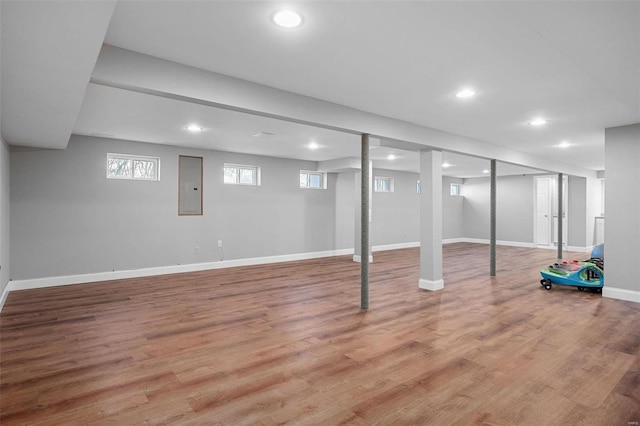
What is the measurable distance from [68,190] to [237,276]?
3.25 m

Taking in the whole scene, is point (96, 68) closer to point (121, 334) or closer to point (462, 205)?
point (121, 334)

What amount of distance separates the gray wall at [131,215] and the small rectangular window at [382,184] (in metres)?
3.00

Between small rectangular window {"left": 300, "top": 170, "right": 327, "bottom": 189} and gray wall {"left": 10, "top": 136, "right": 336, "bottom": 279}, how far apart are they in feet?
0.91

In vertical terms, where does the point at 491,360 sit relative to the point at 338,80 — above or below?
below

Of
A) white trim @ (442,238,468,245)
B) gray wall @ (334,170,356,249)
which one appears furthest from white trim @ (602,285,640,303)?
white trim @ (442,238,468,245)

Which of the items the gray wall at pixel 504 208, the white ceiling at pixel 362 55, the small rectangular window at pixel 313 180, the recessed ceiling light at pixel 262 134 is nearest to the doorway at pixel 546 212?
the gray wall at pixel 504 208

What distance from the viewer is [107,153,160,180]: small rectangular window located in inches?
258

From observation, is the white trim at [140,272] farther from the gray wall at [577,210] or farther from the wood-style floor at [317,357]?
the gray wall at [577,210]

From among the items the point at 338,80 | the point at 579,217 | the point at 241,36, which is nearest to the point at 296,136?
the point at 338,80

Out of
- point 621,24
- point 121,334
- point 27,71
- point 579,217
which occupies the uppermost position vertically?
point 621,24

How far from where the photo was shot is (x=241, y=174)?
8.21 metres

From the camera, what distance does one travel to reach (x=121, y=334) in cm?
364

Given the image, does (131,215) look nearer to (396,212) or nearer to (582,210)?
(396,212)

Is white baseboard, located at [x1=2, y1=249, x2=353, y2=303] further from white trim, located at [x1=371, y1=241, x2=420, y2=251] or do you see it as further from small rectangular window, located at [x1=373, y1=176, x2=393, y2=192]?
small rectangular window, located at [x1=373, y1=176, x2=393, y2=192]
